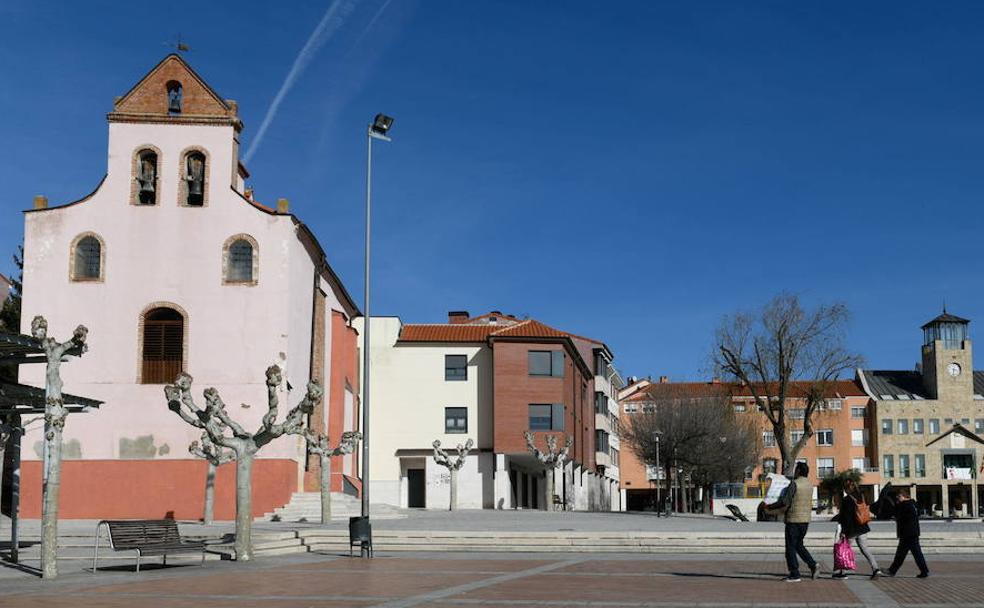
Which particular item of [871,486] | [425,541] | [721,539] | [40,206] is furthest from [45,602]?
[871,486]

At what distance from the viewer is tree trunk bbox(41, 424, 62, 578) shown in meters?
17.5

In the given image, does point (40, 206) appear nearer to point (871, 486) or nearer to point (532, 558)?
point (532, 558)

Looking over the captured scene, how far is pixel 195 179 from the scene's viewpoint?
138ft

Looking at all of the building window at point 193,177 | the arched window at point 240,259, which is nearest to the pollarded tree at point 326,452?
the arched window at point 240,259

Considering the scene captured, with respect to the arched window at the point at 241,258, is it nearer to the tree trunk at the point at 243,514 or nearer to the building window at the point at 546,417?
the tree trunk at the point at 243,514

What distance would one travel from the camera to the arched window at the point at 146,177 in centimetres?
4178

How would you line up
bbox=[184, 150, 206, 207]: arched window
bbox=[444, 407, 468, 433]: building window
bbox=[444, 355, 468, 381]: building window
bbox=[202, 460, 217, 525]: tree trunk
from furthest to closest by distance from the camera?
bbox=[444, 355, 468, 381]: building window, bbox=[444, 407, 468, 433]: building window, bbox=[184, 150, 206, 207]: arched window, bbox=[202, 460, 217, 525]: tree trunk

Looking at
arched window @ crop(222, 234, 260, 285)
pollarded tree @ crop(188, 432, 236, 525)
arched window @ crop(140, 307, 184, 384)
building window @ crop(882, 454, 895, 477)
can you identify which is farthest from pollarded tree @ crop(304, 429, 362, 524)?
building window @ crop(882, 454, 895, 477)

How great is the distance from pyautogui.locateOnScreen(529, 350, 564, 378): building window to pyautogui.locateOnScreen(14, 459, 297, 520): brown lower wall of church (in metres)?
25.4

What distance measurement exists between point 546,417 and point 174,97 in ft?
93.4

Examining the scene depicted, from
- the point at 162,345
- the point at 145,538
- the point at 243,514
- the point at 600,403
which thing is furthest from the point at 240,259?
the point at 600,403

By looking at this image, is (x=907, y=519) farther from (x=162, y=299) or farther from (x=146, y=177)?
(x=146, y=177)

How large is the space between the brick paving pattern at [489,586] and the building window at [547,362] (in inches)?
1635

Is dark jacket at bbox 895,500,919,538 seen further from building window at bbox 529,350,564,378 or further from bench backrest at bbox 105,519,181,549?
building window at bbox 529,350,564,378
